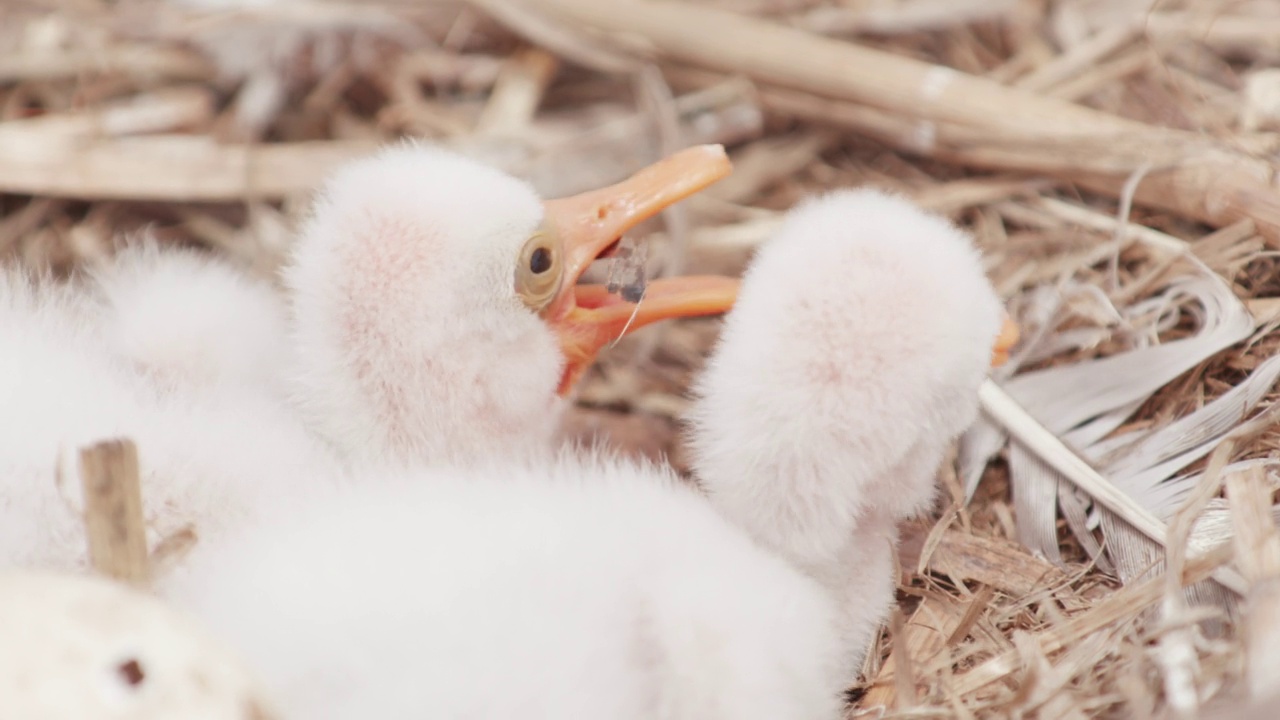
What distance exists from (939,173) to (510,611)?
4.50ft

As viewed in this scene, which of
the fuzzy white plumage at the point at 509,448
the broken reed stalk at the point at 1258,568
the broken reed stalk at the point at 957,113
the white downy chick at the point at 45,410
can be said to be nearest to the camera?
the broken reed stalk at the point at 1258,568

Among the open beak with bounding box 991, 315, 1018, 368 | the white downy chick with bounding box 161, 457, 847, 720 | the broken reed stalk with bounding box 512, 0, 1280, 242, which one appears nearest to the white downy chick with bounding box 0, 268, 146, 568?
the white downy chick with bounding box 161, 457, 847, 720

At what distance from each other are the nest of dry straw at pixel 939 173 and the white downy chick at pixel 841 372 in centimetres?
17

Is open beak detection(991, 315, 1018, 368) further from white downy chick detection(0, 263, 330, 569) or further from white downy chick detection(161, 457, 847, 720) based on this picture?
white downy chick detection(0, 263, 330, 569)

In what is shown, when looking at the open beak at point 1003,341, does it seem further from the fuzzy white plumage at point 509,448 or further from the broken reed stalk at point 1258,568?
the broken reed stalk at point 1258,568

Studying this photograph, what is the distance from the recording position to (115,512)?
108cm

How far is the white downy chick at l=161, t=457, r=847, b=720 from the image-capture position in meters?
1.10

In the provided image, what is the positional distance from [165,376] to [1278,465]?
1401 mm

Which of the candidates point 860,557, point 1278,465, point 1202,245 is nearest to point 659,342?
point 860,557

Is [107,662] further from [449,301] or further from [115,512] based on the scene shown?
[449,301]

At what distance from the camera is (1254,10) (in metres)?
2.23

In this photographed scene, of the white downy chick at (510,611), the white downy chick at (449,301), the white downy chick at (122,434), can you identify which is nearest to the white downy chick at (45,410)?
the white downy chick at (122,434)

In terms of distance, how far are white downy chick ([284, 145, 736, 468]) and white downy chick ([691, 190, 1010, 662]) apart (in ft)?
0.91

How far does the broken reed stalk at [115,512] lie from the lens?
3.49ft
